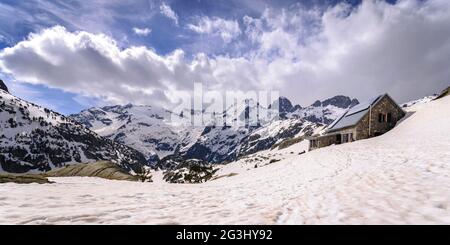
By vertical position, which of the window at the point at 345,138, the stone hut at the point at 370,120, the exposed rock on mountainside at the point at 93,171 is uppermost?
the stone hut at the point at 370,120

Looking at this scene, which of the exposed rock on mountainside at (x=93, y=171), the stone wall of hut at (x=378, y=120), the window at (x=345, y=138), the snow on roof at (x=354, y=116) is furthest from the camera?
the window at (x=345, y=138)

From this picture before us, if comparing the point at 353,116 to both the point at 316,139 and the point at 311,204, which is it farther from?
the point at 311,204

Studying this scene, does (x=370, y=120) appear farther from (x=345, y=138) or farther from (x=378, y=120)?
(x=345, y=138)

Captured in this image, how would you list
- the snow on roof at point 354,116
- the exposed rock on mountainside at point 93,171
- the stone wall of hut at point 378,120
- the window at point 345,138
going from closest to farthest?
1. the exposed rock on mountainside at point 93,171
2. the stone wall of hut at point 378,120
3. the snow on roof at point 354,116
4. the window at point 345,138

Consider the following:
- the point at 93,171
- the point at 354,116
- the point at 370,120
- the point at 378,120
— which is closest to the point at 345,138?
the point at 354,116

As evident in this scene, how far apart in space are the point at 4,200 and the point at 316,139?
202 feet

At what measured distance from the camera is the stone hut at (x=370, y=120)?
172ft

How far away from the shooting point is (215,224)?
6398 millimetres

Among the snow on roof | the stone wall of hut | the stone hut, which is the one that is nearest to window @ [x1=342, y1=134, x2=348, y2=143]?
the stone hut

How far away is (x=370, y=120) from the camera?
53.0 metres

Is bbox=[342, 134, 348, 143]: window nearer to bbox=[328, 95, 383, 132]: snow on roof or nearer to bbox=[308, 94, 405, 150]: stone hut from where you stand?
bbox=[308, 94, 405, 150]: stone hut

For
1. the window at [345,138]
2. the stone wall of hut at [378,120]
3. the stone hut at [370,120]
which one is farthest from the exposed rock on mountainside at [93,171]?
the stone wall of hut at [378,120]

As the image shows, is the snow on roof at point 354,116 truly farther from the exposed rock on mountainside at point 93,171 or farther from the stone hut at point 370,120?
the exposed rock on mountainside at point 93,171
